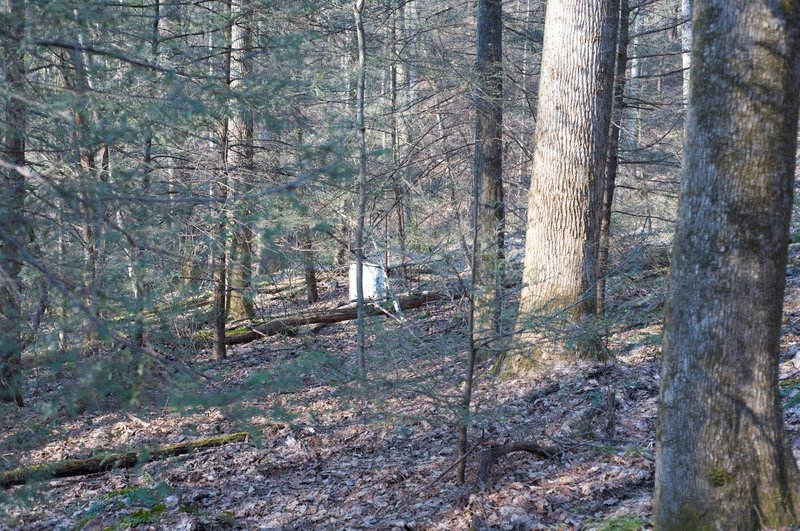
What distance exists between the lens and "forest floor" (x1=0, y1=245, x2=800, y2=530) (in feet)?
16.4

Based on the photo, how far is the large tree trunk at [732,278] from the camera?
3.27 metres

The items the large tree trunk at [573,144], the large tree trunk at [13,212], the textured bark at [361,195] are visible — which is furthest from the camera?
the textured bark at [361,195]

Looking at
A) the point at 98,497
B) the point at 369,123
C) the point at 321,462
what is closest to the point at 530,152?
the point at 369,123

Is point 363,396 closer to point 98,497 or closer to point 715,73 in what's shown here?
point 98,497

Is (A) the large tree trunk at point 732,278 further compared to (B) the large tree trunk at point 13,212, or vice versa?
→ (B) the large tree trunk at point 13,212

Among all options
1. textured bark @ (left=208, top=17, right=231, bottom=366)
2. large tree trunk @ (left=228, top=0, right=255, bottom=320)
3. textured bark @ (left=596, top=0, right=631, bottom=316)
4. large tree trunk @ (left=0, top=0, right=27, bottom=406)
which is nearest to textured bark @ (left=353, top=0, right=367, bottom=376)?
large tree trunk @ (left=228, top=0, right=255, bottom=320)

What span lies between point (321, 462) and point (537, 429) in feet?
7.48

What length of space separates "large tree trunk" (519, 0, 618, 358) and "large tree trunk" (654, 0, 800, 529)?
3867 mm

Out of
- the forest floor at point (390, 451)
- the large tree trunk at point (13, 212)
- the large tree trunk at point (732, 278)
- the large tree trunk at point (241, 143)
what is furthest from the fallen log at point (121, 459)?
the large tree trunk at point (732, 278)

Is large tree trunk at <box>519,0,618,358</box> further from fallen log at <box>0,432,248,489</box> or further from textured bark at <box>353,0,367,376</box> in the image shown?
fallen log at <box>0,432,248,489</box>

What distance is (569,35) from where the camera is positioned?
7.46m

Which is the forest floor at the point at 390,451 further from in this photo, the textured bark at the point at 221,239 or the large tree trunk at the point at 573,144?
the textured bark at the point at 221,239

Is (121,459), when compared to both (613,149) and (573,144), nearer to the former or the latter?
(573,144)

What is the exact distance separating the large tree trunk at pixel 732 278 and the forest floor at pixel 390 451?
898 millimetres
